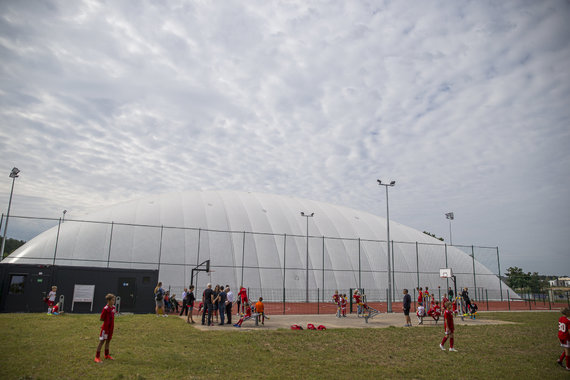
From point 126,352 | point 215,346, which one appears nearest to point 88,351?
point 126,352

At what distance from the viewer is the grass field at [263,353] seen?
31.6 feet

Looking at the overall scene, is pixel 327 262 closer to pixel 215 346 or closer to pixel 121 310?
pixel 121 310

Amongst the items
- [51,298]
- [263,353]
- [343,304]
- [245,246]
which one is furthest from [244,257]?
[263,353]

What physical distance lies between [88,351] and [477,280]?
4518 centimetres

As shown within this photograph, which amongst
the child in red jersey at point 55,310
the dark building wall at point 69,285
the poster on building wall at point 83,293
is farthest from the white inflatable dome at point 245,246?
the child in red jersey at point 55,310

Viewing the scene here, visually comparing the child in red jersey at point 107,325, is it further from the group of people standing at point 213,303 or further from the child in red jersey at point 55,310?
the child in red jersey at point 55,310

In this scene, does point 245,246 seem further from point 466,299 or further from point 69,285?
point 466,299

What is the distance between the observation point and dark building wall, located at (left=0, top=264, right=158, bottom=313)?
866 inches

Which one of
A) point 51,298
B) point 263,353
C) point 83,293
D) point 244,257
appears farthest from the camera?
point 244,257

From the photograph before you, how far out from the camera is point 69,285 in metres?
23.2

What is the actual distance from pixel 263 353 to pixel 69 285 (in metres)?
16.4

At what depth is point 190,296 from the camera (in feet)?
64.8

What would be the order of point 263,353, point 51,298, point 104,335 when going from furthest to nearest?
point 51,298, point 263,353, point 104,335

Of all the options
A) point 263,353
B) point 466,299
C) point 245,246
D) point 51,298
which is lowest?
point 263,353
